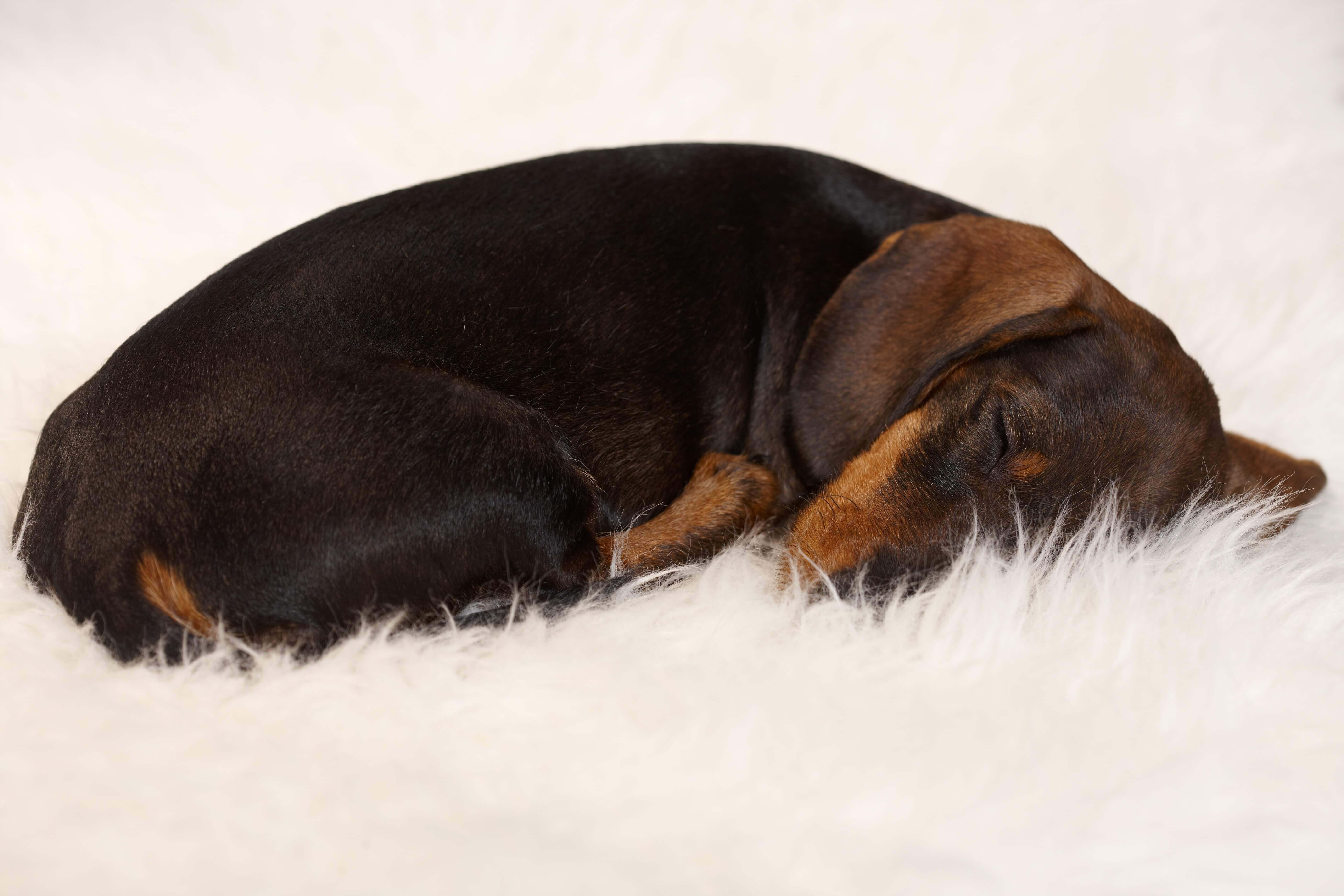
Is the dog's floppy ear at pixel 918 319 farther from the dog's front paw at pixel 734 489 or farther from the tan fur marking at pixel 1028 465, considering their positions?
the tan fur marking at pixel 1028 465

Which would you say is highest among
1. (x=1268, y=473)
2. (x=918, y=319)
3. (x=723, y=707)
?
(x=918, y=319)

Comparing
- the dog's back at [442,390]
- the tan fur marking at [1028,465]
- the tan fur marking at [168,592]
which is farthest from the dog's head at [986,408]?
the tan fur marking at [168,592]

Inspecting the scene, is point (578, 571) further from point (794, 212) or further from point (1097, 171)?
point (1097, 171)

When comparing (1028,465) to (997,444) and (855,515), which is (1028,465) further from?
(855,515)

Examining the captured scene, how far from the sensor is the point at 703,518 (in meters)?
2.24

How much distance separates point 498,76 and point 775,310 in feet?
6.25

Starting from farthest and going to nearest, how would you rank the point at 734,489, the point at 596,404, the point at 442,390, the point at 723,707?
the point at 734,489
the point at 596,404
the point at 442,390
the point at 723,707

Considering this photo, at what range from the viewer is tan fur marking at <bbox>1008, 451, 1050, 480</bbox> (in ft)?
6.31

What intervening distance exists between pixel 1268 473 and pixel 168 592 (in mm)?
2194

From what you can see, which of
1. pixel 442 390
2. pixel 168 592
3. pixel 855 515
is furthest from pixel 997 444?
pixel 168 592

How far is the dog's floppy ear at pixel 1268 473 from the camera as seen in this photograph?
2.23 meters

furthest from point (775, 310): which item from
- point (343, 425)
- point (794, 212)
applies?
point (343, 425)

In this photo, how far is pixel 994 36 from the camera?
3777 mm

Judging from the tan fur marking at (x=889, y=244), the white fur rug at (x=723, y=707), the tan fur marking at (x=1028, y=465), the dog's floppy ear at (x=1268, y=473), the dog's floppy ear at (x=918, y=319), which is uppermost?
the tan fur marking at (x=889, y=244)
